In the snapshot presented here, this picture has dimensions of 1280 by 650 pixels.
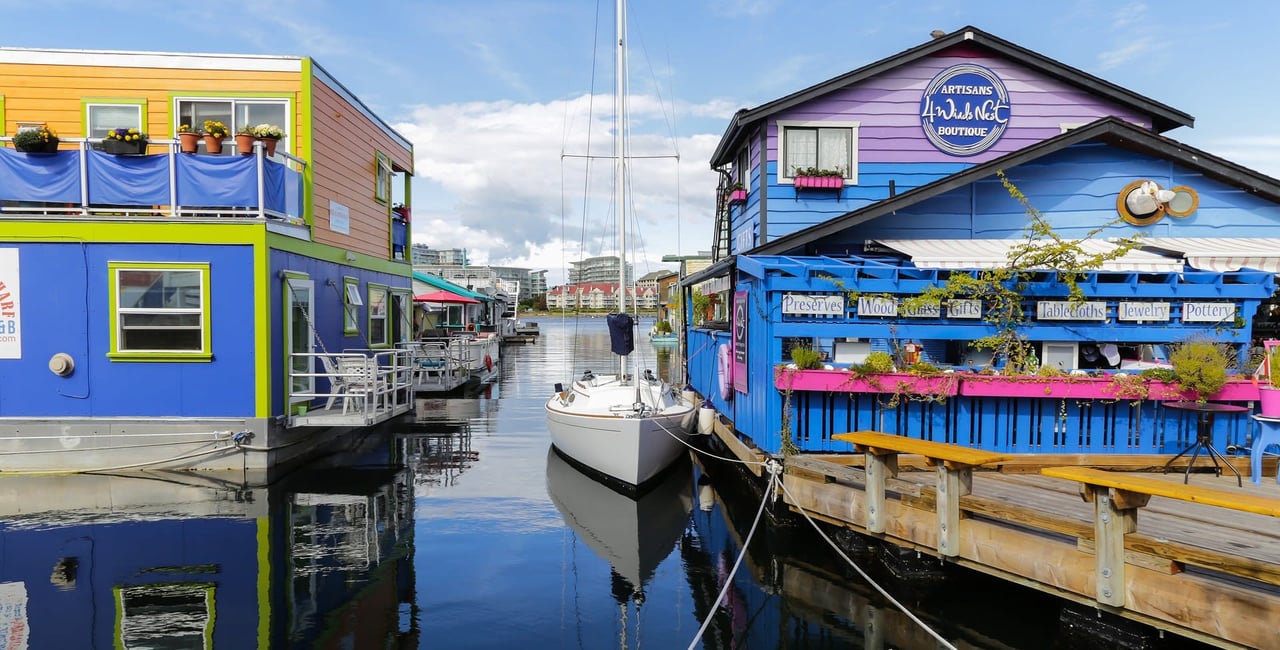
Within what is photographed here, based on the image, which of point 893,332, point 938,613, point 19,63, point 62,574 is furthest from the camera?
point 19,63

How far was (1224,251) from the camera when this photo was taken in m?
12.1

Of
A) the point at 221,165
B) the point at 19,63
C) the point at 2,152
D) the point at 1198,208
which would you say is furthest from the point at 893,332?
the point at 19,63

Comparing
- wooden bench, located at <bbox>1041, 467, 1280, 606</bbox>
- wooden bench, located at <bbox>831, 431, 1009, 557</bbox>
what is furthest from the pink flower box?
wooden bench, located at <bbox>1041, 467, 1280, 606</bbox>

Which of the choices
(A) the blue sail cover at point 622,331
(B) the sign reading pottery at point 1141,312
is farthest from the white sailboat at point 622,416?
(B) the sign reading pottery at point 1141,312

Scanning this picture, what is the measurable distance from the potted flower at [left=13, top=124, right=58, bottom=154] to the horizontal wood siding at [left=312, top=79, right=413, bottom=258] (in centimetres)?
397

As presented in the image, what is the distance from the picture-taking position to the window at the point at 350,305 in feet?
54.0

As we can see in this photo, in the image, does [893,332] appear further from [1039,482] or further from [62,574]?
[62,574]

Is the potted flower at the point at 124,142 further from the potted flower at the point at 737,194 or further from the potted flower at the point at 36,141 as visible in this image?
the potted flower at the point at 737,194

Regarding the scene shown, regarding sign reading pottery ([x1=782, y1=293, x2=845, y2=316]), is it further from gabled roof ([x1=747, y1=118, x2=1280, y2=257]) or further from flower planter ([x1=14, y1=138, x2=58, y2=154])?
flower planter ([x1=14, y1=138, x2=58, y2=154])

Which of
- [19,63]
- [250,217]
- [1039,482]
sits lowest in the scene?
[1039,482]

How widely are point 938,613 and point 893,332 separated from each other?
3.83m

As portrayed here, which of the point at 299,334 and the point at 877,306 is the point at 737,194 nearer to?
the point at 877,306

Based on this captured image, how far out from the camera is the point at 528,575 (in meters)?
8.76

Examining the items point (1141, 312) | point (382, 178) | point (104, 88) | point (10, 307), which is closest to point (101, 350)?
point (10, 307)
